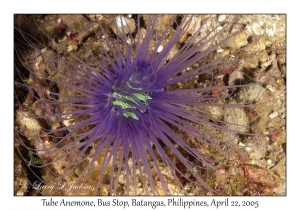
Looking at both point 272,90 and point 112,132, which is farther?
point 272,90

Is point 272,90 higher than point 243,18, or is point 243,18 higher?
point 243,18

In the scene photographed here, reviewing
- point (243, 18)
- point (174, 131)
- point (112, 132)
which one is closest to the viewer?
point (112, 132)

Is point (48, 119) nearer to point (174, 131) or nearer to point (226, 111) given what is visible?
point (174, 131)

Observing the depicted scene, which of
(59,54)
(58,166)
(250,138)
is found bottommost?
(58,166)

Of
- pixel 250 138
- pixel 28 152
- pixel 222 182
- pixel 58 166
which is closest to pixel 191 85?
pixel 250 138

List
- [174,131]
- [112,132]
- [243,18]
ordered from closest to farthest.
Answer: [112,132]
[174,131]
[243,18]

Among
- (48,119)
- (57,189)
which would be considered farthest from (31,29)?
(57,189)
